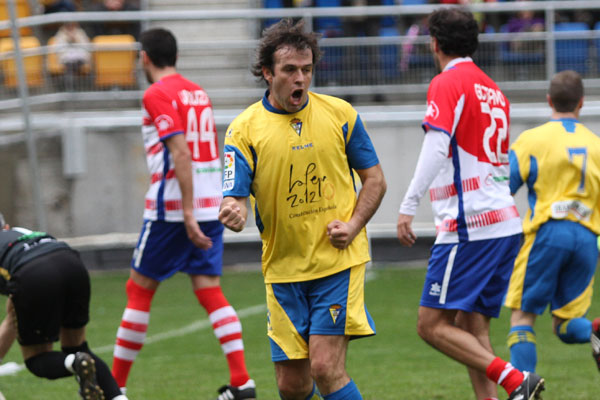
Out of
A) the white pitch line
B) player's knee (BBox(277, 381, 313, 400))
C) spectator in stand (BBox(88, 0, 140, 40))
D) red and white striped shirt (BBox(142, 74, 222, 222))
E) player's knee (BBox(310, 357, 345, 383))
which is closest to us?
player's knee (BBox(310, 357, 345, 383))

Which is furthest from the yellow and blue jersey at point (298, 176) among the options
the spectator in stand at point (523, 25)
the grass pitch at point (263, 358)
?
the spectator in stand at point (523, 25)

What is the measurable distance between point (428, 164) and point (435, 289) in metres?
0.72

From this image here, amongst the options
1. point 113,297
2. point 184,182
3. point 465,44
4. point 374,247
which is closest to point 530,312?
point 465,44

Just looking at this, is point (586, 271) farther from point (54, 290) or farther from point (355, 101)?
point (355, 101)

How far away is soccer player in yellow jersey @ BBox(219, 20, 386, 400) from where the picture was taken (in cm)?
500

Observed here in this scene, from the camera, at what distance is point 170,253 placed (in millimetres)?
6969

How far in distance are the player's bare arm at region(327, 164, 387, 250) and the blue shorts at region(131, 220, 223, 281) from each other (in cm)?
209

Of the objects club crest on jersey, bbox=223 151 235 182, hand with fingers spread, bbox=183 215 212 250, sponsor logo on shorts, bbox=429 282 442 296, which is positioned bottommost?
sponsor logo on shorts, bbox=429 282 442 296

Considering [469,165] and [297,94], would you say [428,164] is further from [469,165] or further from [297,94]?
[297,94]

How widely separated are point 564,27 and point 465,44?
9.43m

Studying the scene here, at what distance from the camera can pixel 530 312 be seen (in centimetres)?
671

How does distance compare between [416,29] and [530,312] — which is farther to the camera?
[416,29]

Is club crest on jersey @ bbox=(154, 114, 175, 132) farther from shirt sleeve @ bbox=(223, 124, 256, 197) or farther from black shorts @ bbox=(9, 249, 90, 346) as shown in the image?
shirt sleeve @ bbox=(223, 124, 256, 197)

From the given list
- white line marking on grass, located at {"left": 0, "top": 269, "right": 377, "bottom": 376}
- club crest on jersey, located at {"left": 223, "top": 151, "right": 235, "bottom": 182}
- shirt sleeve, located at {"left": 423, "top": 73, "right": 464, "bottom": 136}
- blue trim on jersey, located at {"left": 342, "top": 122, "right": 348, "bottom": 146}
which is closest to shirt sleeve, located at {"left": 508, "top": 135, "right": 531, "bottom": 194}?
shirt sleeve, located at {"left": 423, "top": 73, "right": 464, "bottom": 136}
